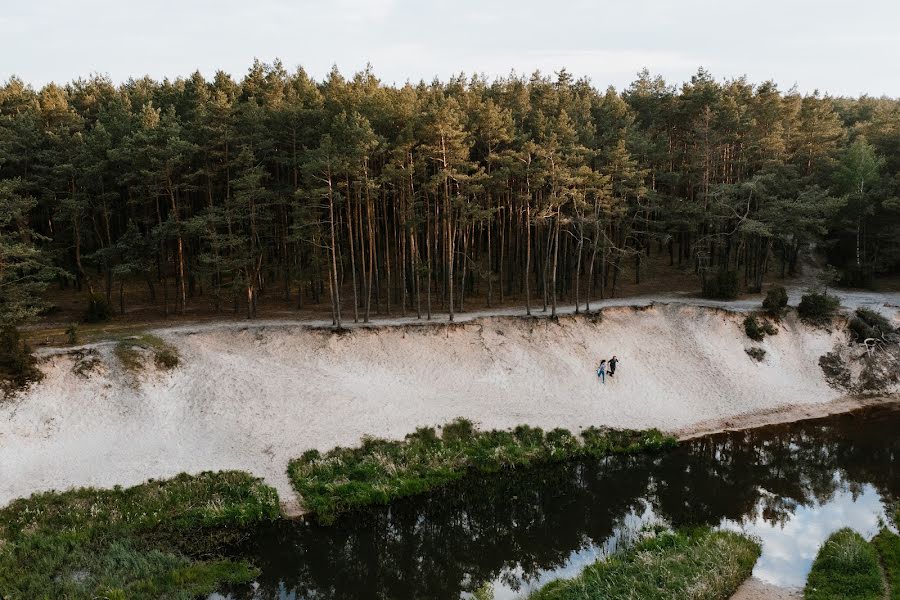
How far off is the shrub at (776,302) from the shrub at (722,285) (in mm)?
3670

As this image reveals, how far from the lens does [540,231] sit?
148 ft

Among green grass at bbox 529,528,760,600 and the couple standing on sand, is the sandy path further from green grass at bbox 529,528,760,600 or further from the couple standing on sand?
the couple standing on sand

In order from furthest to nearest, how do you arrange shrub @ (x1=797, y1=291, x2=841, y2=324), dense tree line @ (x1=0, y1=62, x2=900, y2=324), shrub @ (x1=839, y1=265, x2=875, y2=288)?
shrub @ (x1=839, y1=265, x2=875, y2=288) < shrub @ (x1=797, y1=291, x2=841, y2=324) < dense tree line @ (x1=0, y1=62, x2=900, y2=324)

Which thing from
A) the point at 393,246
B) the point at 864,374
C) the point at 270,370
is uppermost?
the point at 393,246

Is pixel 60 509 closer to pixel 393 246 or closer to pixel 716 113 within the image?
pixel 393 246

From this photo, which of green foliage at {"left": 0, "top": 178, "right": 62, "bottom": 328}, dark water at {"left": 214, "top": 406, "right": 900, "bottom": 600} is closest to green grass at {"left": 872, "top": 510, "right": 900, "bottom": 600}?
dark water at {"left": 214, "top": 406, "right": 900, "bottom": 600}

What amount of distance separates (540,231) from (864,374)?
950 inches

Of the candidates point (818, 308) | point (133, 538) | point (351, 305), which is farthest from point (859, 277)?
point (133, 538)

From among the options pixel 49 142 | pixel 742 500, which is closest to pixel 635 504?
pixel 742 500

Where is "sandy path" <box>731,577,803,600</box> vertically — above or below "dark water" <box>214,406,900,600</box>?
above

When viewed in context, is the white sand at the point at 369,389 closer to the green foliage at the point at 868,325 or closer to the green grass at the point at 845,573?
the green foliage at the point at 868,325

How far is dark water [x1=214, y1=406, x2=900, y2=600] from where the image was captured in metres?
17.4

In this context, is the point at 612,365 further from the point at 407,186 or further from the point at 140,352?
the point at 140,352

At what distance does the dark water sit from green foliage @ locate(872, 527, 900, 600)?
107cm
